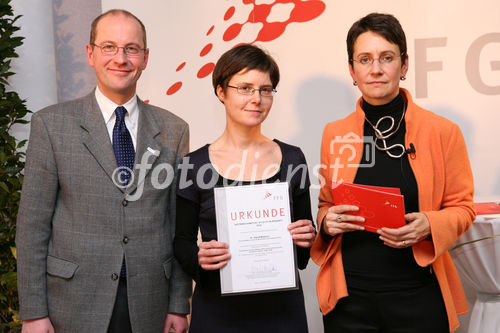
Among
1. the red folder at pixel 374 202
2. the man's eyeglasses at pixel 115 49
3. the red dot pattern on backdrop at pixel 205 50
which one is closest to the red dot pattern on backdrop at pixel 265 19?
the red dot pattern on backdrop at pixel 205 50

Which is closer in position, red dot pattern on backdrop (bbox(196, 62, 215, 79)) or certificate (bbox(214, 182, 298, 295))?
certificate (bbox(214, 182, 298, 295))

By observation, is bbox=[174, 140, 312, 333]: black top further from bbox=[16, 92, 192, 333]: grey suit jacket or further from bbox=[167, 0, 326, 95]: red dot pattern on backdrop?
bbox=[167, 0, 326, 95]: red dot pattern on backdrop

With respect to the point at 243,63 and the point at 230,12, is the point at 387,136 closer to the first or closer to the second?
the point at 243,63

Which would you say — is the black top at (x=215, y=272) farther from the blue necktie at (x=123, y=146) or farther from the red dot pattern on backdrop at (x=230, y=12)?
the red dot pattern on backdrop at (x=230, y=12)

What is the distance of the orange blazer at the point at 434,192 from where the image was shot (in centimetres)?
187

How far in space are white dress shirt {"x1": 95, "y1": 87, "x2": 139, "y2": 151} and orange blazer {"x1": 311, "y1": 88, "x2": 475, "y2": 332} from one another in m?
0.96

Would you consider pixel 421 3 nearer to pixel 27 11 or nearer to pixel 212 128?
pixel 212 128

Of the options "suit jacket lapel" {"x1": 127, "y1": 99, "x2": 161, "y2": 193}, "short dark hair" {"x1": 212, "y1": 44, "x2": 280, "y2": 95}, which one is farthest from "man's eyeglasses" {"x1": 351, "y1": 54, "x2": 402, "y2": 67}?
"suit jacket lapel" {"x1": 127, "y1": 99, "x2": 161, "y2": 193}

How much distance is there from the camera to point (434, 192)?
1.91 meters

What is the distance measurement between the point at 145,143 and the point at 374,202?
1.06 metres

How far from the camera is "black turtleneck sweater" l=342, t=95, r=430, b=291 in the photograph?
6.23 ft

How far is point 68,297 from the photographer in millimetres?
1977

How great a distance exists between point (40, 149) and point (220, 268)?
945 millimetres

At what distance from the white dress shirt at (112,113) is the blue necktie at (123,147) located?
0.02 m
